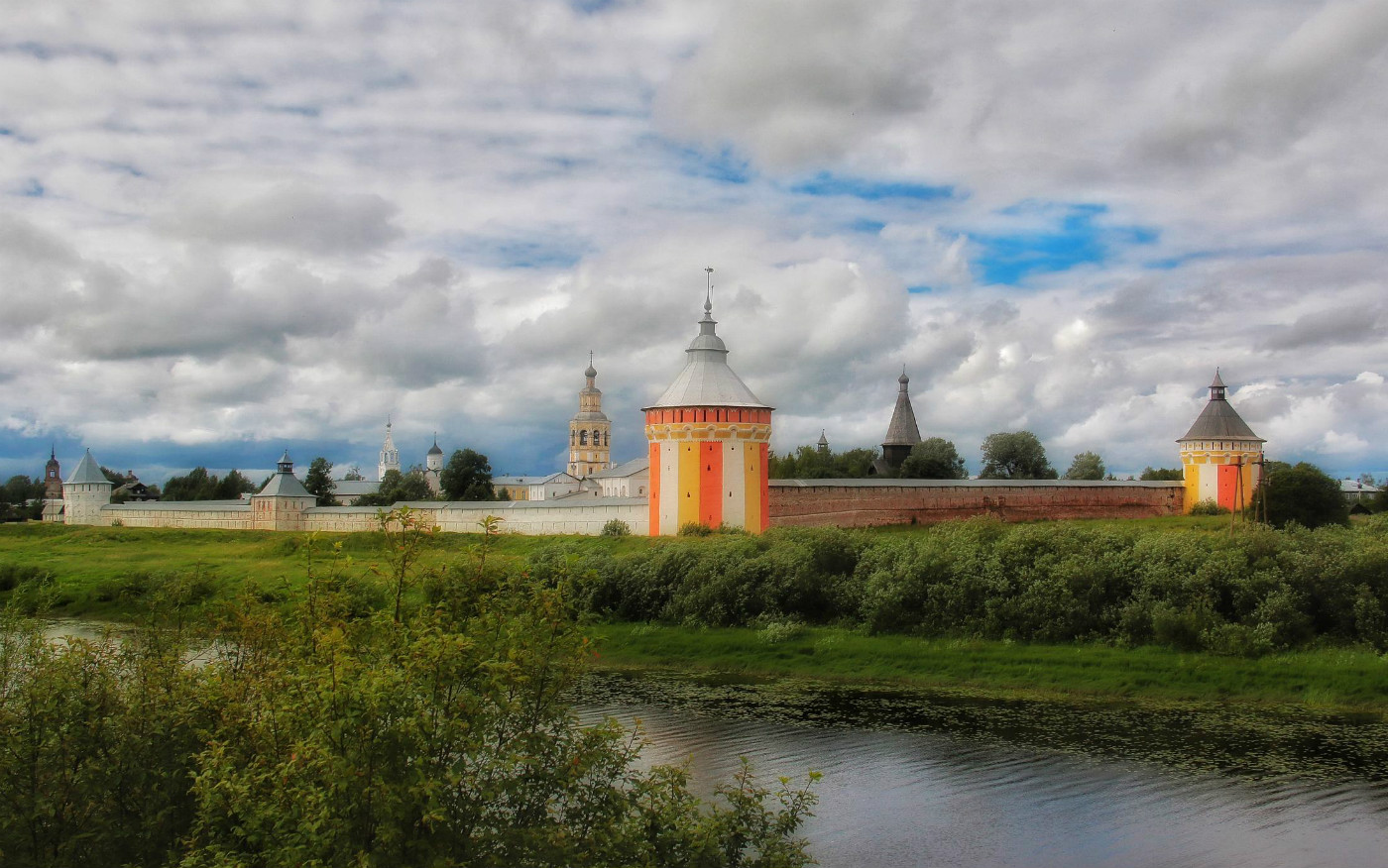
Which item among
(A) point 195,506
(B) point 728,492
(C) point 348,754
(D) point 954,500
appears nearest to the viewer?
(C) point 348,754

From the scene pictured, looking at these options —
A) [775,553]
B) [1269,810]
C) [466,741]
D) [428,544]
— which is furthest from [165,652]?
[775,553]

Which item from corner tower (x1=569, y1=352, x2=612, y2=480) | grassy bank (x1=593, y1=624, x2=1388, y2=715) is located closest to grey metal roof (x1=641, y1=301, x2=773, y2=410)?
grassy bank (x1=593, y1=624, x2=1388, y2=715)

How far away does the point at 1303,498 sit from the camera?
104ft

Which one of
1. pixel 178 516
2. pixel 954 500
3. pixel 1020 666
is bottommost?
pixel 1020 666

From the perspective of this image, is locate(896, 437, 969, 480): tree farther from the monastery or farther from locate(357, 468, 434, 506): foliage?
locate(357, 468, 434, 506): foliage

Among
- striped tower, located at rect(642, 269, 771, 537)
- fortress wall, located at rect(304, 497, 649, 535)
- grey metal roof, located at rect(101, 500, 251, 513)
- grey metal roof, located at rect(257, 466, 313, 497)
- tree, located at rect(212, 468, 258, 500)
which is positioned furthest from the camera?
tree, located at rect(212, 468, 258, 500)

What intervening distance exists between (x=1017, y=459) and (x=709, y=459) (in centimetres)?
2374

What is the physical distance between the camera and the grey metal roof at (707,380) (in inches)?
1093

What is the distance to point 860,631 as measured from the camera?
18.5m

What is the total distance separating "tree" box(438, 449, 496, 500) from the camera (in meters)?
43.7

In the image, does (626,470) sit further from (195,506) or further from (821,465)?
(195,506)

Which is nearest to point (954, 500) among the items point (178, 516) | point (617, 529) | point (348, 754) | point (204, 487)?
point (617, 529)

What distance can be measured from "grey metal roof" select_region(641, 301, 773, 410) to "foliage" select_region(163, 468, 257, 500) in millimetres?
35728

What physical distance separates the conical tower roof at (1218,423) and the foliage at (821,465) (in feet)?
37.5
